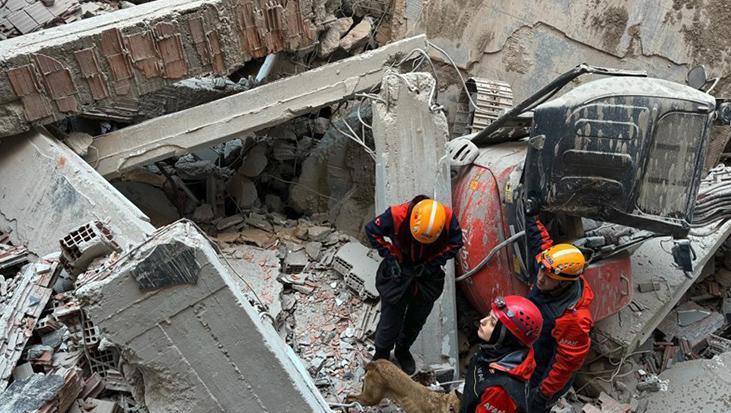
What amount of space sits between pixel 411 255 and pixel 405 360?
861 mm

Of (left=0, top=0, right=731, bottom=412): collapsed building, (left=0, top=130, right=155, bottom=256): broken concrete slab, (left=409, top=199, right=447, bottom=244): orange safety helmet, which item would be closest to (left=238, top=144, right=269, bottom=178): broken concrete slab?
(left=0, top=0, right=731, bottom=412): collapsed building

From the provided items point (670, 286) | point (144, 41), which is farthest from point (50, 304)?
point (670, 286)

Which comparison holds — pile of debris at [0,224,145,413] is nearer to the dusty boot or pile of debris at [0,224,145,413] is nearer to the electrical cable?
the dusty boot

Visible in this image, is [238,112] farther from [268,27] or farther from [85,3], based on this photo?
[85,3]

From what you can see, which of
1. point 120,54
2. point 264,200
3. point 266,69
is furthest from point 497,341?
point 266,69

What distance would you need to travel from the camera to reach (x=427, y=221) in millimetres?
3578

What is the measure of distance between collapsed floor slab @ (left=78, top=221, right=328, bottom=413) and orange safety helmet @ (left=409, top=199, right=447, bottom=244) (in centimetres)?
112

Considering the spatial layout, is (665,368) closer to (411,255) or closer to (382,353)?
(382,353)

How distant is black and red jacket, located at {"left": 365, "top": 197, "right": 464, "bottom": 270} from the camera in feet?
12.4

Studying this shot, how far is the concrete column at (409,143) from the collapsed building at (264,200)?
0.06 feet

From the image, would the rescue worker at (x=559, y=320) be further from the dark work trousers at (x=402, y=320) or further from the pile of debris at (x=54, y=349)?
the pile of debris at (x=54, y=349)

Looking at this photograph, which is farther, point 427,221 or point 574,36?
point 574,36

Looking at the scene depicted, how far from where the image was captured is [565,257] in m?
3.66

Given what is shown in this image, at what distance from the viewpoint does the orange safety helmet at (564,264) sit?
3650 mm
